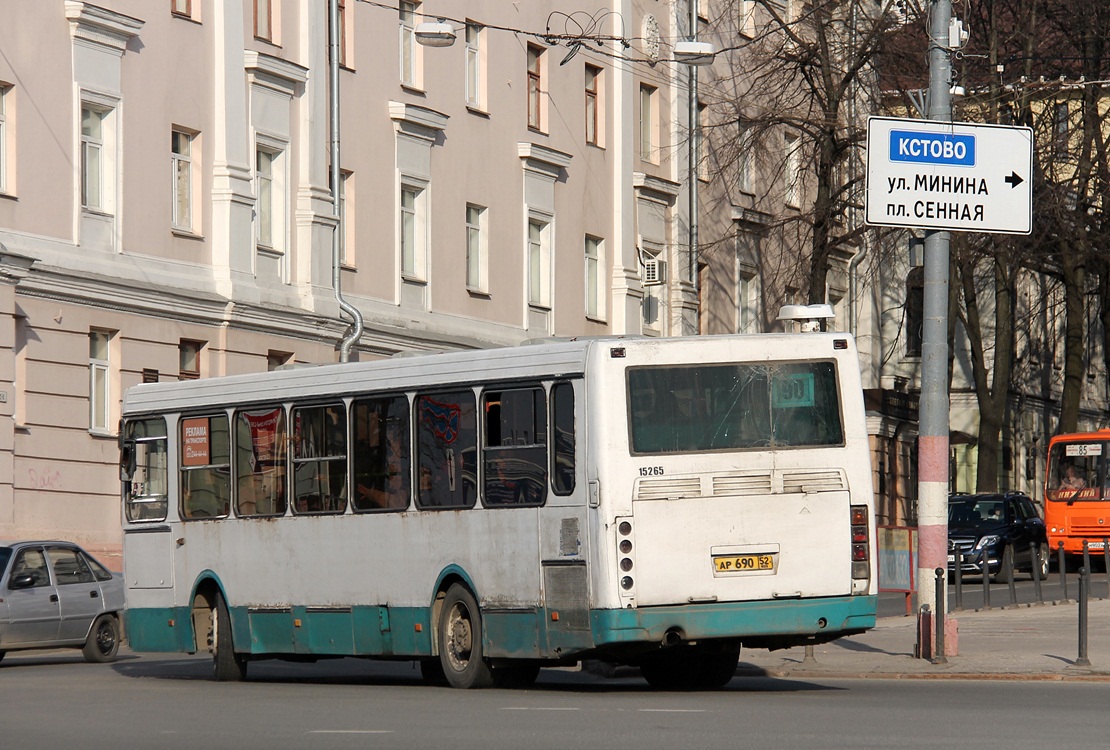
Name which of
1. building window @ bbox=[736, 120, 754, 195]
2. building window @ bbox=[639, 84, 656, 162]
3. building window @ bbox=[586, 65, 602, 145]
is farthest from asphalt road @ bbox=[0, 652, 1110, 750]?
building window @ bbox=[639, 84, 656, 162]

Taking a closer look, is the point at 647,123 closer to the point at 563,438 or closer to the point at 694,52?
the point at 694,52

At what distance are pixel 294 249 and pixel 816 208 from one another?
10109 millimetres

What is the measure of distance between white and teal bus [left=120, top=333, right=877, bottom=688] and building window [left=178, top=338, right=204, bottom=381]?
1415 cm

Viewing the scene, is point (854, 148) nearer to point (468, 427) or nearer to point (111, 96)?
point (111, 96)

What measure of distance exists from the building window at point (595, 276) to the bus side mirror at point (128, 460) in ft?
79.0

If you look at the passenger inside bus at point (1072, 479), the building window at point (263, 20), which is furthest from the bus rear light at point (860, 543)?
the passenger inside bus at point (1072, 479)

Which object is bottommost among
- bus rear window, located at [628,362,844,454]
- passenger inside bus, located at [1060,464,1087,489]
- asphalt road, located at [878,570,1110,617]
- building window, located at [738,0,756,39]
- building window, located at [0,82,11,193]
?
asphalt road, located at [878,570,1110,617]

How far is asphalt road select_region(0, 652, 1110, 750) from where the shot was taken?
41.6ft

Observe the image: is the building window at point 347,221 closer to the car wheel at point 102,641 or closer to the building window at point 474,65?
the building window at point 474,65

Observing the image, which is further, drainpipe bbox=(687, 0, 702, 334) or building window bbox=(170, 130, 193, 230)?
drainpipe bbox=(687, 0, 702, 334)

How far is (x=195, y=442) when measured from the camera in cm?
2059

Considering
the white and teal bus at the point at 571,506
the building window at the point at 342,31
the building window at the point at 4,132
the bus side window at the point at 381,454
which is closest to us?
the white and teal bus at the point at 571,506

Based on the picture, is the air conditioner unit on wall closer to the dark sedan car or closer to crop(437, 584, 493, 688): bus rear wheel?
the dark sedan car

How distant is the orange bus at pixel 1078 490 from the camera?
4472 centimetres
